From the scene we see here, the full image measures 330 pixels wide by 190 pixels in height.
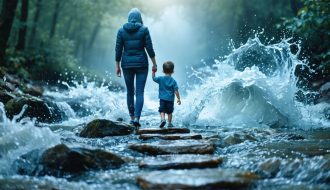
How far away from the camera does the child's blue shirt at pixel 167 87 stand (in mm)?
7973

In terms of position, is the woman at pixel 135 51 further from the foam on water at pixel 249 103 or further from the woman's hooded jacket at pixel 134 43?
the foam on water at pixel 249 103

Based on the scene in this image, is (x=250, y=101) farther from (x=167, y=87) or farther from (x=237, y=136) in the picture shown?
(x=237, y=136)

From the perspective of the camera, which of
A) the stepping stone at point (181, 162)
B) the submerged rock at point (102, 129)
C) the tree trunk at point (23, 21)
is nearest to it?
the stepping stone at point (181, 162)

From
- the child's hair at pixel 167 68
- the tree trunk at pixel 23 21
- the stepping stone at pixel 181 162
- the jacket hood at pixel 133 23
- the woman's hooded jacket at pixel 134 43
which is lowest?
the stepping stone at pixel 181 162

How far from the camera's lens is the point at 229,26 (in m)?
31.4

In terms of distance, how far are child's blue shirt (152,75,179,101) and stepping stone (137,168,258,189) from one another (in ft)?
13.0

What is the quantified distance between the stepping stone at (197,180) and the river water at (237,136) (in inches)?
5.7

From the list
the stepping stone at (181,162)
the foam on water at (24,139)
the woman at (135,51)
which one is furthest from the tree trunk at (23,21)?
the stepping stone at (181,162)

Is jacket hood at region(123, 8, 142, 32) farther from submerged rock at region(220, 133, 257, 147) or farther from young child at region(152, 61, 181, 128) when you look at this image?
submerged rock at region(220, 133, 257, 147)

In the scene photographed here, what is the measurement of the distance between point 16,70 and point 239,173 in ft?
57.8

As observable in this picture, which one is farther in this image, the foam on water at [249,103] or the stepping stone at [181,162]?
the foam on water at [249,103]

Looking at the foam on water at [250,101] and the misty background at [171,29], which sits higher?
the misty background at [171,29]

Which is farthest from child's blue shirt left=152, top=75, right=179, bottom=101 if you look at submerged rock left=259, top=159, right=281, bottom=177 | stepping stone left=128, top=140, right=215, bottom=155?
submerged rock left=259, top=159, right=281, bottom=177

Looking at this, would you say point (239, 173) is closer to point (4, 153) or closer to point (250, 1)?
point (4, 153)
